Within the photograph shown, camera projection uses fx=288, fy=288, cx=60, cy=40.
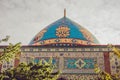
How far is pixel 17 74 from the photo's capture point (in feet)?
37.2

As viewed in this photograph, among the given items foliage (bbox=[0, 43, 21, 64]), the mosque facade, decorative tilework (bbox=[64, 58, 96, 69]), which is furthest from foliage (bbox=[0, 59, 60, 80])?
decorative tilework (bbox=[64, 58, 96, 69])

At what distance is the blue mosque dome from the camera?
21.2m

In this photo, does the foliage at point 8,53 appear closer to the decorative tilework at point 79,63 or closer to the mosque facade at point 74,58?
the mosque facade at point 74,58

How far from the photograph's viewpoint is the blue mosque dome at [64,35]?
69.7 feet

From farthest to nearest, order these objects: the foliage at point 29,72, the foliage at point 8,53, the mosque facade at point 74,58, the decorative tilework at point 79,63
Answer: the decorative tilework at point 79,63 → the mosque facade at point 74,58 → the foliage at point 29,72 → the foliage at point 8,53

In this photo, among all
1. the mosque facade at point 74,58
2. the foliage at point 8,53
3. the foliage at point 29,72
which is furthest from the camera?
the mosque facade at point 74,58

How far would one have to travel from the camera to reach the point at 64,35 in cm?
2178

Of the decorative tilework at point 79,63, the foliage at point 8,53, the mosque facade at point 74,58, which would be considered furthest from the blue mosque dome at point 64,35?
the foliage at point 8,53

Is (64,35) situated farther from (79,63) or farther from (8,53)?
(8,53)

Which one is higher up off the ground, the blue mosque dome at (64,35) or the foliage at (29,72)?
the blue mosque dome at (64,35)

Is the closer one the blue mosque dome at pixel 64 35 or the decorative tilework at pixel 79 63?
the decorative tilework at pixel 79 63

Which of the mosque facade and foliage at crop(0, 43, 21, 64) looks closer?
foliage at crop(0, 43, 21, 64)

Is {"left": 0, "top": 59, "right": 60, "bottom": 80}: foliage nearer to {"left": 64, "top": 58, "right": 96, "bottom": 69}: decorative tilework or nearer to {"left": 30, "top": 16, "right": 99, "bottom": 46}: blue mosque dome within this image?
{"left": 64, "top": 58, "right": 96, "bottom": 69}: decorative tilework

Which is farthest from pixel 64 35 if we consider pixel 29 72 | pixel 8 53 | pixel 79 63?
pixel 8 53
